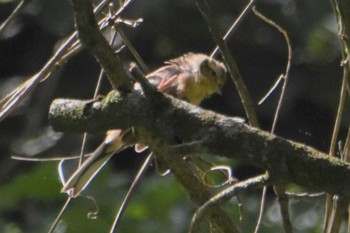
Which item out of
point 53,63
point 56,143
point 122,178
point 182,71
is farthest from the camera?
point 56,143

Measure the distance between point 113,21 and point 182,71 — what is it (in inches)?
79.0

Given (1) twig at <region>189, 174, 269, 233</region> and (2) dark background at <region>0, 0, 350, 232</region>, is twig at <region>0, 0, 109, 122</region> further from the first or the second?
(2) dark background at <region>0, 0, 350, 232</region>

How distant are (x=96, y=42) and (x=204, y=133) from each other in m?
0.34

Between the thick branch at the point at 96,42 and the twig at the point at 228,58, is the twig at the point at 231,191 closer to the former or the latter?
the thick branch at the point at 96,42

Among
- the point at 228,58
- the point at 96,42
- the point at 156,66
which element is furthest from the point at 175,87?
the point at 156,66

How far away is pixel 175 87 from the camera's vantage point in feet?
15.8

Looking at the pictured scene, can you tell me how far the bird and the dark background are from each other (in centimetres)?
164

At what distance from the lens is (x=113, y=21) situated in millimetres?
3080

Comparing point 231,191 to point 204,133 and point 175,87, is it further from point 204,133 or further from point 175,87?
point 175,87

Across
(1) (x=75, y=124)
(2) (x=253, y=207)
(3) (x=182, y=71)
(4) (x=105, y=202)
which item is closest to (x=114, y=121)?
(1) (x=75, y=124)

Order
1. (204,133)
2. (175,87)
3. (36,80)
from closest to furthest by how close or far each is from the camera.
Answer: (204,133)
(36,80)
(175,87)

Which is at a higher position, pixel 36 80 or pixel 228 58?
pixel 36 80

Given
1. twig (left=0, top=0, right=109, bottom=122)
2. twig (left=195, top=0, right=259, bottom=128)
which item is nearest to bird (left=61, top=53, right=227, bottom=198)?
twig (left=0, top=0, right=109, bottom=122)

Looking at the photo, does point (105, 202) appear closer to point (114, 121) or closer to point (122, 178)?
point (122, 178)
